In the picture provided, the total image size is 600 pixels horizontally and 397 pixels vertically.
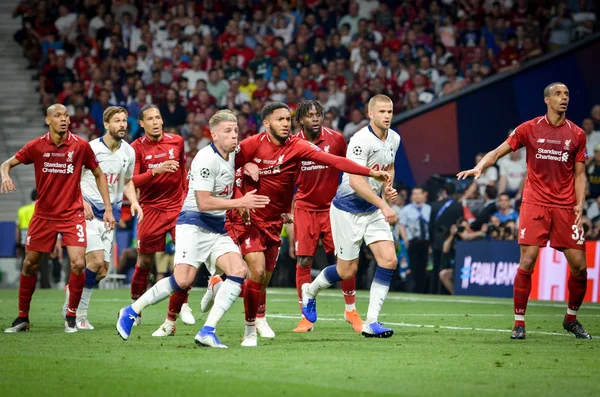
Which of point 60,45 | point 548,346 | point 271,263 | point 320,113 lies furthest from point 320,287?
point 60,45

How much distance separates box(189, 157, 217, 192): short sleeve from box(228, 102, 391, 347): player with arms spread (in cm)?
60

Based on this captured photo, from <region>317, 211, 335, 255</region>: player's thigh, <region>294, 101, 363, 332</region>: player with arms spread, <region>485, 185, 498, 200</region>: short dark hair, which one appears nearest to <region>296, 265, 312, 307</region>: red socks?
<region>294, 101, 363, 332</region>: player with arms spread

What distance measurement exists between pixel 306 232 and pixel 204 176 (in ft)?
12.0

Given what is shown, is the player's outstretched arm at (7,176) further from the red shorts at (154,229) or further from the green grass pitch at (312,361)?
the red shorts at (154,229)

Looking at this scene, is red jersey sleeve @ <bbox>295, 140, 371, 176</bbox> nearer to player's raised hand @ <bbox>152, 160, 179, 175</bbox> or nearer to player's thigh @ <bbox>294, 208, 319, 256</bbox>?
player's raised hand @ <bbox>152, 160, 179, 175</bbox>

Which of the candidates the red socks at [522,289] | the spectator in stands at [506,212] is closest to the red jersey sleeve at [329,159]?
the red socks at [522,289]

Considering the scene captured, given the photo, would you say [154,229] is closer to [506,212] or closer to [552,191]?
[552,191]

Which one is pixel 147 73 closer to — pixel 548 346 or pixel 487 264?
pixel 487 264

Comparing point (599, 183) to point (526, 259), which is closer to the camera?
point (526, 259)

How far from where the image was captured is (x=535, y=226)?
38.3 ft

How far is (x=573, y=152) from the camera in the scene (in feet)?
38.7

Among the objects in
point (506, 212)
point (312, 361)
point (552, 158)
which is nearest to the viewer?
point (312, 361)

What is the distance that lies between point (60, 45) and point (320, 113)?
1866 centimetres

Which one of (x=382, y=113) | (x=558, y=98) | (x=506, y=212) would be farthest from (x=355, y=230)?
(x=506, y=212)
